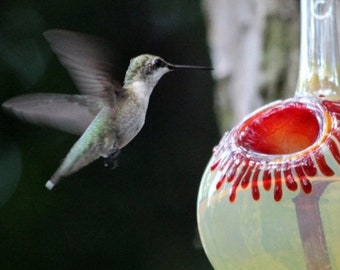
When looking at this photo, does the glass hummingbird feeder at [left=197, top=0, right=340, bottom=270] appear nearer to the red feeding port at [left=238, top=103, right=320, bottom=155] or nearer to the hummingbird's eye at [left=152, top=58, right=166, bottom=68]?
the red feeding port at [left=238, top=103, right=320, bottom=155]

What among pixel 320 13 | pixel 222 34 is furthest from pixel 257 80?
pixel 320 13

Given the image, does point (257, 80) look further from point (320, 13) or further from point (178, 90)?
point (178, 90)

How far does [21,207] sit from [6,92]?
0.66 m

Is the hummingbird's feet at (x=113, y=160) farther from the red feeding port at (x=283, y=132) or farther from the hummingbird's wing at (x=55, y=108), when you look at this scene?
the red feeding port at (x=283, y=132)

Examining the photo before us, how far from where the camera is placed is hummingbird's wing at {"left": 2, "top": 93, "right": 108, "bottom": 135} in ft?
8.29

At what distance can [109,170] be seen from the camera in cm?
590

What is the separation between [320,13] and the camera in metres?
2.57

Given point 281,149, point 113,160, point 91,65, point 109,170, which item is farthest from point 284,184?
point 109,170

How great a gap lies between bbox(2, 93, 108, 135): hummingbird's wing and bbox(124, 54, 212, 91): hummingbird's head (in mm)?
84

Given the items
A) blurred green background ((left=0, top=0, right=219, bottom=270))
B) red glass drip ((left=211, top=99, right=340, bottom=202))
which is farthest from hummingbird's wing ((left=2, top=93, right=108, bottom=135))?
blurred green background ((left=0, top=0, right=219, bottom=270))

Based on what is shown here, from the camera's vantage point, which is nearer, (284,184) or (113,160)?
(284,184)

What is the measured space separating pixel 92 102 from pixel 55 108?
0.09 m

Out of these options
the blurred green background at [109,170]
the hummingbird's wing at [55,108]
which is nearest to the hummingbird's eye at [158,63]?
the hummingbird's wing at [55,108]

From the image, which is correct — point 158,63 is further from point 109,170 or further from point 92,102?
point 109,170
